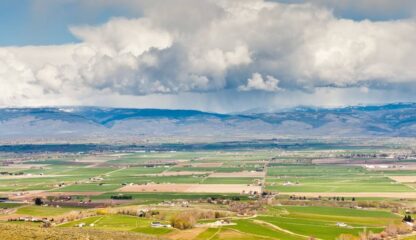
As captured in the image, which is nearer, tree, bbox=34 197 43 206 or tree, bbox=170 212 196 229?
tree, bbox=170 212 196 229

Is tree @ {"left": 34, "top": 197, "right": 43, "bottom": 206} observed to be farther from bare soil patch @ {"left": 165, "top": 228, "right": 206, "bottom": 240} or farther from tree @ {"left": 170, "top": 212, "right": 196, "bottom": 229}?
bare soil patch @ {"left": 165, "top": 228, "right": 206, "bottom": 240}

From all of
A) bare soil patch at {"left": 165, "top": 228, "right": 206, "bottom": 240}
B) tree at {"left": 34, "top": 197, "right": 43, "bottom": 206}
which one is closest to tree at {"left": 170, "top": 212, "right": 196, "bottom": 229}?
bare soil patch at {"left": 165, "top": 228, "right": 206, "bottom": 240}

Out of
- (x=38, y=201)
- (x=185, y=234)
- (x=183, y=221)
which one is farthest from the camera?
(x=38, y=201)

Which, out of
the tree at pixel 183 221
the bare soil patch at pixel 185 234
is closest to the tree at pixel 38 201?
the tree at pixel 183 221

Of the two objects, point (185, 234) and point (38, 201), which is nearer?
point (185, 234)

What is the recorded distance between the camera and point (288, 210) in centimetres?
16612

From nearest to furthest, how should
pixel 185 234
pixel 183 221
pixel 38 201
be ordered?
pixel 185 234, pixel 183 221, pixel 38 201

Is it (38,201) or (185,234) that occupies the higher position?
(185,234)

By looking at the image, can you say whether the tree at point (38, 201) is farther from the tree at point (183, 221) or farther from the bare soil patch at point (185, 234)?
the bare soil patch at point (185, 234)

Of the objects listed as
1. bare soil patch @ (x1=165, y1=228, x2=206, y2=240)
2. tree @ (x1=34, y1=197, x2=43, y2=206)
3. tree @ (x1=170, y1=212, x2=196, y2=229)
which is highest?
tree @ (x1=170, y1=212, x2=196, y2=229)

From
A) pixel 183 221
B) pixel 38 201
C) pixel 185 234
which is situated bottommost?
pixel 38 201

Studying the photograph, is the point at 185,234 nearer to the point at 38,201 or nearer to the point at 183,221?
the point at 183,221

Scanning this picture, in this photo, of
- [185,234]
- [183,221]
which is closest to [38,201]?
[183,221]

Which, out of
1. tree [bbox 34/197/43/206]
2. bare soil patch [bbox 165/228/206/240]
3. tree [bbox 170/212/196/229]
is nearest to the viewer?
bare soil patch [bbox 165/228/206/240]
